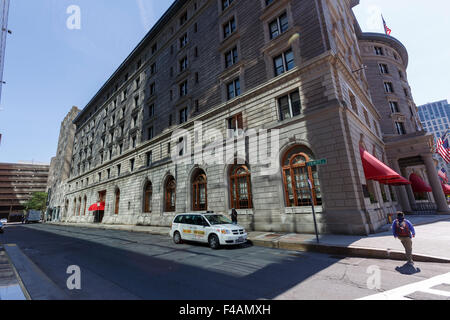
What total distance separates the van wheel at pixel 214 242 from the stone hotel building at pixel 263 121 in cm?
512

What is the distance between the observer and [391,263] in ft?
22.8

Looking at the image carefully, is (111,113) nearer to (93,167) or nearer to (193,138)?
(93,167)

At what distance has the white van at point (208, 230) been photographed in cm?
1035

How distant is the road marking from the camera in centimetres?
435

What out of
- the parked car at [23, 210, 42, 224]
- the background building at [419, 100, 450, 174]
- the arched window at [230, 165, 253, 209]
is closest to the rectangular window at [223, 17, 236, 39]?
the arched window at [230, 165, 253, 209]

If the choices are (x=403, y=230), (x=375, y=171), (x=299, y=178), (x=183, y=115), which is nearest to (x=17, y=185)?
(x=183, y=115)

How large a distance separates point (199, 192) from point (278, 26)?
53.3 ft

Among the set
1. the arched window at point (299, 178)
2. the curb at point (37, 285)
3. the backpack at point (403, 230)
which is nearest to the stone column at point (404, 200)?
the arched window at point (299, 178)

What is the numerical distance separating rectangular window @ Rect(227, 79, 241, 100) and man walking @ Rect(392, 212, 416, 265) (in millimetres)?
15236

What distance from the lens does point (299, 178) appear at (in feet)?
45.0

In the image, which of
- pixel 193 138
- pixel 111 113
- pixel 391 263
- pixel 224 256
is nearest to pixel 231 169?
pixel 193 138

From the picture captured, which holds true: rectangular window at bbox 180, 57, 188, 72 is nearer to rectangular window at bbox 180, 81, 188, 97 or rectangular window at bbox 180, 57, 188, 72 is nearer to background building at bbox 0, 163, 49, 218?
rectangular window at bbox 180, 81, 188, 97

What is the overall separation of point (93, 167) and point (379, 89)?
53.3m

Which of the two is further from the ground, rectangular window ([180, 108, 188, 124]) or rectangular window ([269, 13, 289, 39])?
rectangular window ([269, 13, 289, 39])
